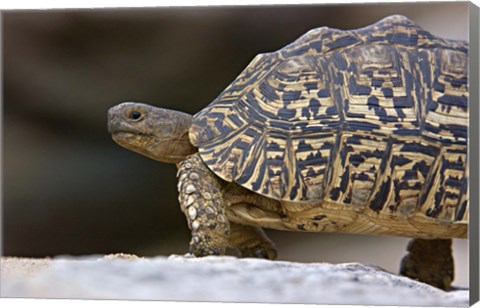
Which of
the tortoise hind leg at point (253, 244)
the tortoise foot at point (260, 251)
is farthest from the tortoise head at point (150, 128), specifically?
the tortoise foot at point (260, 251)

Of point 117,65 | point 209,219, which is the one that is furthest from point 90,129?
point 209,219

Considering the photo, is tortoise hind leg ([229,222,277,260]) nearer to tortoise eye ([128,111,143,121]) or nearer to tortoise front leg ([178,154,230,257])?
tortoise front leg ([178,154,230,257])

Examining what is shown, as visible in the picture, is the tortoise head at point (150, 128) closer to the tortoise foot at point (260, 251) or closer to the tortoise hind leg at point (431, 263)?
the tortoise foot at point (260, 251)

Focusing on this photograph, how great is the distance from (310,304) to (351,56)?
1.59 m

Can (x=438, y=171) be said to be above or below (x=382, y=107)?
below

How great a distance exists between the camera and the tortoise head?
4.96 meters

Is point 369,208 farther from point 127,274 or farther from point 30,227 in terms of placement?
point 30,227

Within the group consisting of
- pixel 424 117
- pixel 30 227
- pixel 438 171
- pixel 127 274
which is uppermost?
pixel 424 117

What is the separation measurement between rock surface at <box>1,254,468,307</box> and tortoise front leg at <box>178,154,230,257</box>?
373mm

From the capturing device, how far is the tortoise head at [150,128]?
195 inches

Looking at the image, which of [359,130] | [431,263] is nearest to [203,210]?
[359,130]

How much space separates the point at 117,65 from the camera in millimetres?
7262

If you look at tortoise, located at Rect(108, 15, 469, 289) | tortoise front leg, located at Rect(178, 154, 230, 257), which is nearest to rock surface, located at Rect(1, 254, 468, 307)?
tortoise front leg, located at Rect(178, 154, 230, 257)

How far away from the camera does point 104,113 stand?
822 cm
